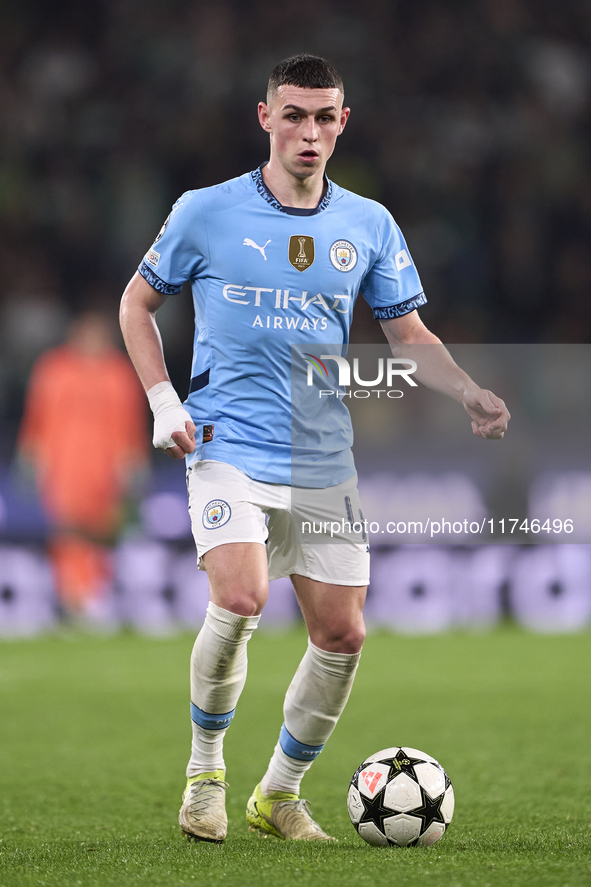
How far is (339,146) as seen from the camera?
1243 cm

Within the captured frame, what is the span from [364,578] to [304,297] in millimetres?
832

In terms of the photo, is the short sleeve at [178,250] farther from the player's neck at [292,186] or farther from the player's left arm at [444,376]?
the player's left arm at [444,376]

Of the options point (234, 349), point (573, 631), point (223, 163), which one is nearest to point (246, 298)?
point (234, 349)

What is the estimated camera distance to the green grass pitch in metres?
2.97

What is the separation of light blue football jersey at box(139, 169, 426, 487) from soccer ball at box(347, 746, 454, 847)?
2.81ft

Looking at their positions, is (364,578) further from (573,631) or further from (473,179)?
(473,179)

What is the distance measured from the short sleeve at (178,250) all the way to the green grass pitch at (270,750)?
1.58 metres

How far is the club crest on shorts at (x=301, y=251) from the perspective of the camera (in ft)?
11.7

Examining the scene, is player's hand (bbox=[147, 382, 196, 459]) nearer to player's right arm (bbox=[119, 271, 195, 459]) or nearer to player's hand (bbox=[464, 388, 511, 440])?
player's right arm (bbox=[119, 271, 195, 459])

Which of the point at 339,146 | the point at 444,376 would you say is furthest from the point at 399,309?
the point at 339,146

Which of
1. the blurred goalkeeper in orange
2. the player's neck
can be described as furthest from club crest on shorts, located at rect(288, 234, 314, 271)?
the blurred goalkeeper in orange

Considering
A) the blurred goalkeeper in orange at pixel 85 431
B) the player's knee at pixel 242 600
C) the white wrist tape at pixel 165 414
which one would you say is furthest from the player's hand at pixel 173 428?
the blurred goalkeeper in orange at pixel 85 431

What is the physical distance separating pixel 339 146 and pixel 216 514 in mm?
9586

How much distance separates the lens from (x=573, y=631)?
890 cm
